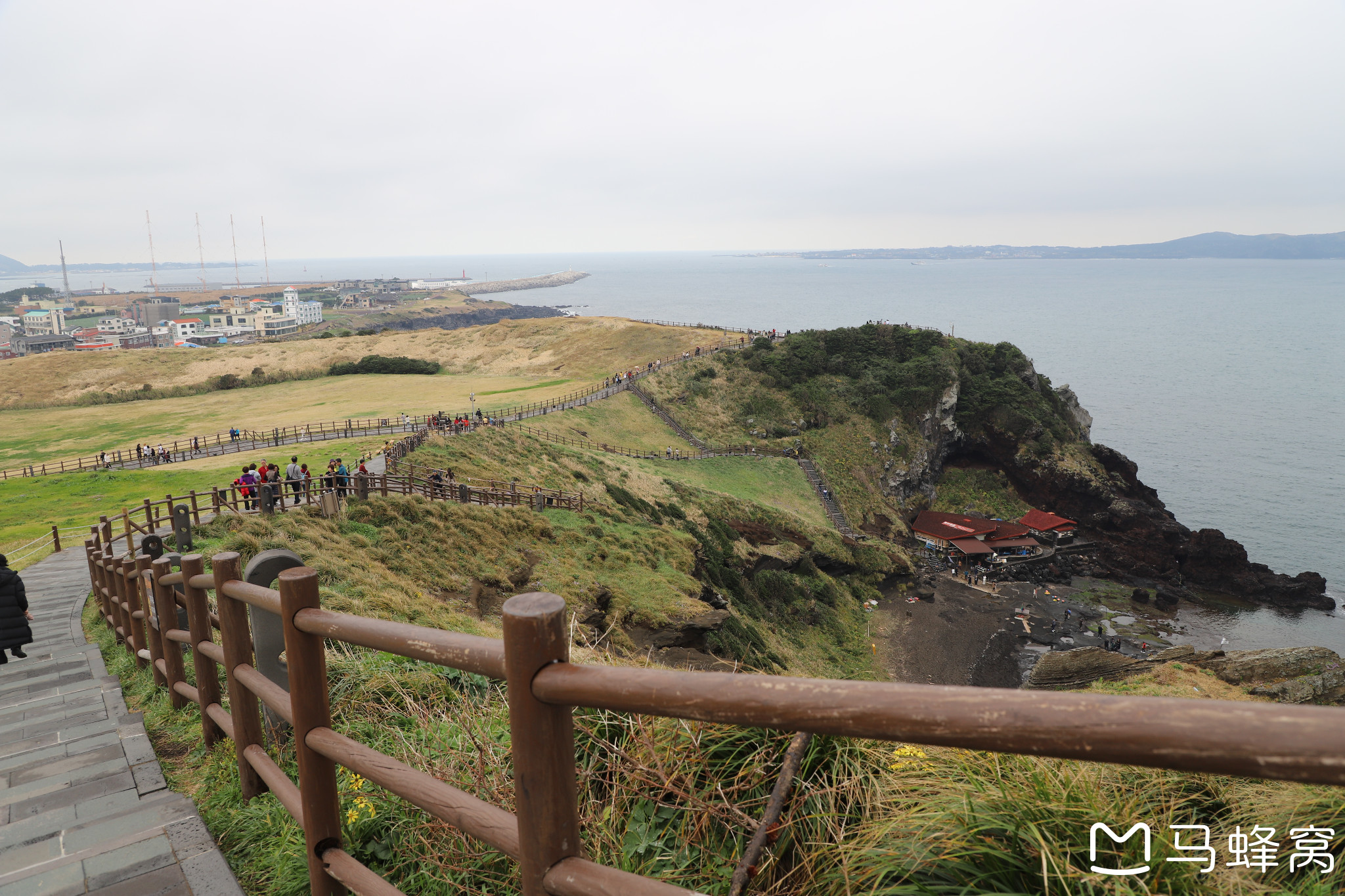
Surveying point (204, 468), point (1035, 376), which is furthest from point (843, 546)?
point (1035, 376)

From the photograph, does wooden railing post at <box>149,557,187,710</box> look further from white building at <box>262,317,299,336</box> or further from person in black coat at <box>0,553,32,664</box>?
white building at <box>262,317,299,336</box>

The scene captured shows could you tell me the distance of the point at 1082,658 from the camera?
23.1 metres

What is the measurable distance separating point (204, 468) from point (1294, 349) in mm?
175767

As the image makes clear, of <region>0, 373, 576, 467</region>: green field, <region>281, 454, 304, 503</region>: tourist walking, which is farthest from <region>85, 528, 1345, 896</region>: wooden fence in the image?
<region>0, 373, 576, 467</region>: green field

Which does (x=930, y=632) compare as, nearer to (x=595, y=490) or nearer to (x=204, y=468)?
(x=595, y=490)

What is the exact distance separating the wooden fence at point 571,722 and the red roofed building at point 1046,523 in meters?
56.8

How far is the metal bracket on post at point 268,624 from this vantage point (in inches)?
156

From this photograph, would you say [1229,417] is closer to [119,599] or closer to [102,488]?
[102,488]

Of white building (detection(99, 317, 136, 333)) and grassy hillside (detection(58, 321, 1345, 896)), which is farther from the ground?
white building (detection(99, 317, 136, 333))

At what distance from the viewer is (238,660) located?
4.02m

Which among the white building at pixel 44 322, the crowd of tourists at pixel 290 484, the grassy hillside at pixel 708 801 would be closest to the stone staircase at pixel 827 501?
the crowd of tourists at pixel 290 484

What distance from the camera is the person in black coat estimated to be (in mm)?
9195

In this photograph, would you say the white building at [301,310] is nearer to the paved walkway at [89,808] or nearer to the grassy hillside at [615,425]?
the grassy hillside at [615,425]

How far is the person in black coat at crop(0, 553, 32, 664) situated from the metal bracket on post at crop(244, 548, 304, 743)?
762 centimetres
